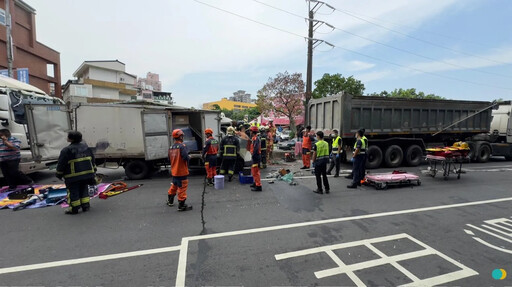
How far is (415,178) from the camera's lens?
22.3 ft

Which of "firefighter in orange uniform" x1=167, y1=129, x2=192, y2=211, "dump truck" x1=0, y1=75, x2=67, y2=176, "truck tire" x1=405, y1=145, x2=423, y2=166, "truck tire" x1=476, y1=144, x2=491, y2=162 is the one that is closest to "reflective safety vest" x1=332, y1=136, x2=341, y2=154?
"truck tire" x1=405, y1=145, x2=423, y2=166

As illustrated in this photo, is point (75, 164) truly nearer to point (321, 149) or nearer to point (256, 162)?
point (256, 162)

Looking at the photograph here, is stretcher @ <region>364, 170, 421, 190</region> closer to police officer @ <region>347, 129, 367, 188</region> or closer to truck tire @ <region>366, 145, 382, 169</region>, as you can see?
police officer @ <region>347, 129, 367, 188</region>

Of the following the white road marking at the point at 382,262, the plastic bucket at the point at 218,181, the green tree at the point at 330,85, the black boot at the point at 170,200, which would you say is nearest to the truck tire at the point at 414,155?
the white road marking at the point at 382,262

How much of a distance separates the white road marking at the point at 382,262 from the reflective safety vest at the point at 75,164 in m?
3.93

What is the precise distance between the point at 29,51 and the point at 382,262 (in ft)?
104

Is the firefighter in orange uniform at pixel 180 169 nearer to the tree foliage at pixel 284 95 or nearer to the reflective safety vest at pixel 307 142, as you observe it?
the reflective safety vest at pixel 307 142

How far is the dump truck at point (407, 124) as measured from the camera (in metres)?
9.00

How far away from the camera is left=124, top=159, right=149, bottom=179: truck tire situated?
288 inches

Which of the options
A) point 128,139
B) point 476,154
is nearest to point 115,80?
point 128,139

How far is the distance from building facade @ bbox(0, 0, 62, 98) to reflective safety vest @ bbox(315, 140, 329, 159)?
24.4m

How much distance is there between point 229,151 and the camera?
692 centimetres

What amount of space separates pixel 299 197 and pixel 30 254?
15.4 feet

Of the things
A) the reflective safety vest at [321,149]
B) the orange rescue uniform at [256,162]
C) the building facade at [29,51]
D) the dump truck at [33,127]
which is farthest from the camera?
the building facade at [29,51]
